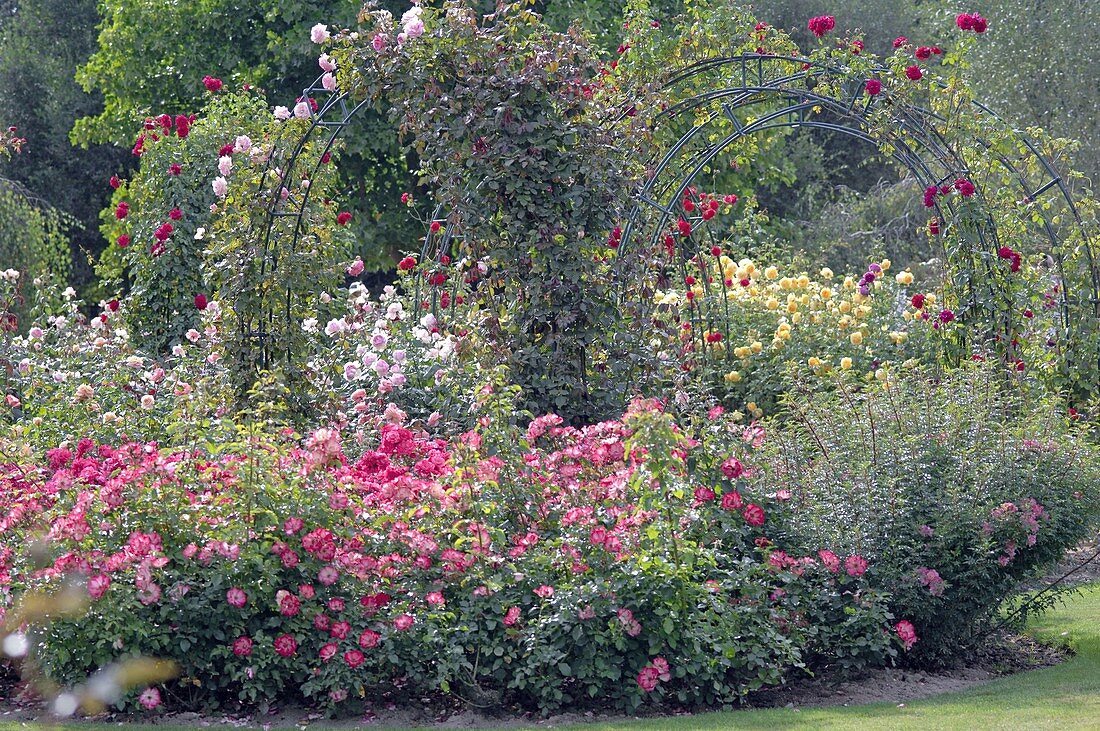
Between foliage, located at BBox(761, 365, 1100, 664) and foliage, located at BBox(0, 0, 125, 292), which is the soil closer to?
foliage, located at BBox(761, 365, 1100, 664)

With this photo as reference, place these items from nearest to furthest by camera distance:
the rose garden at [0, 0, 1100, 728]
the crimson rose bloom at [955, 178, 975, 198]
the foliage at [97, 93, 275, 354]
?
the rose garden at [0, 0, 1100, 728]
the crimson rose bloom at [955, 178, 975, 198]
the foliage at [97, 93, 275, 354]

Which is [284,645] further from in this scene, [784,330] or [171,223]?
[171,223]

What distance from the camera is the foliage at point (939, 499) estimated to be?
4.86 metres

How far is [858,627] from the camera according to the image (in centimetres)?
473

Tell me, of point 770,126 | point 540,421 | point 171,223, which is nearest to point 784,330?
point 770,126

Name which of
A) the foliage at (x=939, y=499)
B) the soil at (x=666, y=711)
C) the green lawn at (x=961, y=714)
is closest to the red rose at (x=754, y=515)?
the foliage at (x=939, y=499)

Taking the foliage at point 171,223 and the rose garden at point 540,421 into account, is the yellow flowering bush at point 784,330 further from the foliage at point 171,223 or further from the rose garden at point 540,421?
the foliage at point 171,223

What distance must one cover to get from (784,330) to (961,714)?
Result: 4.87 metres

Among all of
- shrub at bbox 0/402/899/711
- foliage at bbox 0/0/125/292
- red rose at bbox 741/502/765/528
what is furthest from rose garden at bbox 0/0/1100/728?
foliage at bbox 0/0/125/292

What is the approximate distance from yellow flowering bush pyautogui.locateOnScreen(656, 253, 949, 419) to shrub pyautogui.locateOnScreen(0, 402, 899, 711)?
3.70 meters

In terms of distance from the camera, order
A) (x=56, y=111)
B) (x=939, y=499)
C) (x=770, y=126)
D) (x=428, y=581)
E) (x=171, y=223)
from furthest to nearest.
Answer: (x=56, y=111) < (x=171, y=223) < (x=770, y=126) < (x=939, y=499) < (x=428, y=581)

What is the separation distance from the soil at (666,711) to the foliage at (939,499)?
15cm

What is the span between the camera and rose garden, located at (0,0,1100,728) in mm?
4359

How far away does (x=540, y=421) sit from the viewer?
5055 mm
